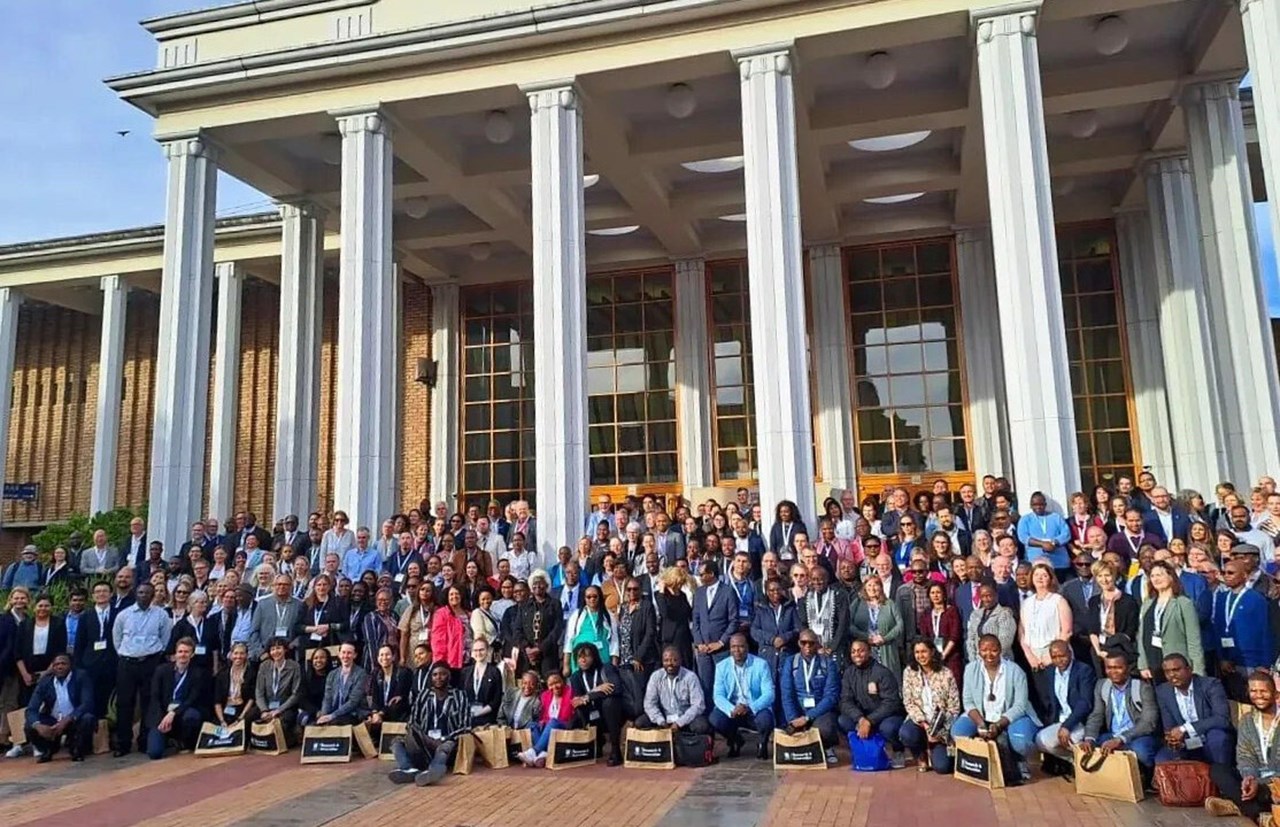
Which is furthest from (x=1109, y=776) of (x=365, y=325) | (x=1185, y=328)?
(x=1185, y=328)

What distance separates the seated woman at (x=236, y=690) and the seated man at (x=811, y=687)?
16.2 ft

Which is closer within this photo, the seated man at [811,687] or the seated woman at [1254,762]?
the seated woman at [1254,762]

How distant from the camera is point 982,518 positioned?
33.1ft

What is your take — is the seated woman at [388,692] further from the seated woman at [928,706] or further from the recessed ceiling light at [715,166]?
the recessed ceiling light at [715,166]

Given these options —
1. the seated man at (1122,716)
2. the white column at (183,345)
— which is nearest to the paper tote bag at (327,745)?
the seated man at (1122,716)

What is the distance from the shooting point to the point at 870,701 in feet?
25.6

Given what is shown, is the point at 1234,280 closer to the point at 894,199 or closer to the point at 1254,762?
the point at 894,199

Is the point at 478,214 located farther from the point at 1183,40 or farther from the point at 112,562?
the point at 1183,40

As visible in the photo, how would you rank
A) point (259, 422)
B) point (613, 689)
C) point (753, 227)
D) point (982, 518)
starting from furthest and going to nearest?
point (259, 422) < point (753, 227) < point (982, 518) < point (613, 689)

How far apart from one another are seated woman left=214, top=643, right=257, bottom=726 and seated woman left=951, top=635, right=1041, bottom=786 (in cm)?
635

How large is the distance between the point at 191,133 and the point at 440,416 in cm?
788

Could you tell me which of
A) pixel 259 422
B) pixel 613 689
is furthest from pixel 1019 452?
pixel 259 422

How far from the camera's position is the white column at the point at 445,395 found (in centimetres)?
2053

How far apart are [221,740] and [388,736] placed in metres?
1.76
